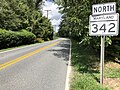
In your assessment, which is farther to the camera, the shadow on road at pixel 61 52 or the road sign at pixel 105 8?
the shadow on road at pixel 61 52

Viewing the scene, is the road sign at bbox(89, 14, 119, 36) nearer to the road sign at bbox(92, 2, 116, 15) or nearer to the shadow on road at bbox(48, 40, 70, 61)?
the road sign at bbox(92, 2, 116, 15)

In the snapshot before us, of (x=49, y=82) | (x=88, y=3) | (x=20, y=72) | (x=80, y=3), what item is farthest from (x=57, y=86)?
(x=80, y=3)

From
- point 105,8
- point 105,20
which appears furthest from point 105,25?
point 105,8

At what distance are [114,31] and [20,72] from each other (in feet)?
15.8

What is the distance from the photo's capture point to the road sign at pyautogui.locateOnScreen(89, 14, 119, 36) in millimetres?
7512

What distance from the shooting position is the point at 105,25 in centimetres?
777

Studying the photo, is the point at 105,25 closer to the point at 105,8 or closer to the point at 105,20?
the point at 105,20

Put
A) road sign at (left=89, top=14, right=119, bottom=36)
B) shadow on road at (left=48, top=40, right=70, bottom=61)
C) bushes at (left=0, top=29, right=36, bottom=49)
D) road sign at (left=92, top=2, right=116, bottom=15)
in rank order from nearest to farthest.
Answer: road sign at (left=89, top=14, right=119, bottom=36), road sign at (left=92, top=2, right=116, bottom=15), shadow on road at (left=48, top=40, right=70, bottom=61), bushes at (left=0, top=29, right=36, bottom=49)

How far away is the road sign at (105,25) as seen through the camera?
7.51 m

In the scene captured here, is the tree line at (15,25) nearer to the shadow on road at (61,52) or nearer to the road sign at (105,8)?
the shadow on road at (61,52)

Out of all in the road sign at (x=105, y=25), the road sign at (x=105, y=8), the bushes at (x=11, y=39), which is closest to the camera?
the road sign at (x=105, y=25)

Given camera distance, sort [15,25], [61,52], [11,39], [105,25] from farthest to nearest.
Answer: [15,25] → [11,39] → [61,52] → [105,25]

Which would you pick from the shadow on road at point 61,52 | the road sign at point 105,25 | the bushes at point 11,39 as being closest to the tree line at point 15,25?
the bushes at point 11,39

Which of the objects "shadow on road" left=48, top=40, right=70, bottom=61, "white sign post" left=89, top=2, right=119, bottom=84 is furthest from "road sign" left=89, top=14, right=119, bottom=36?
"shadow on road" left=48, top=40, right=70, bottom=61
